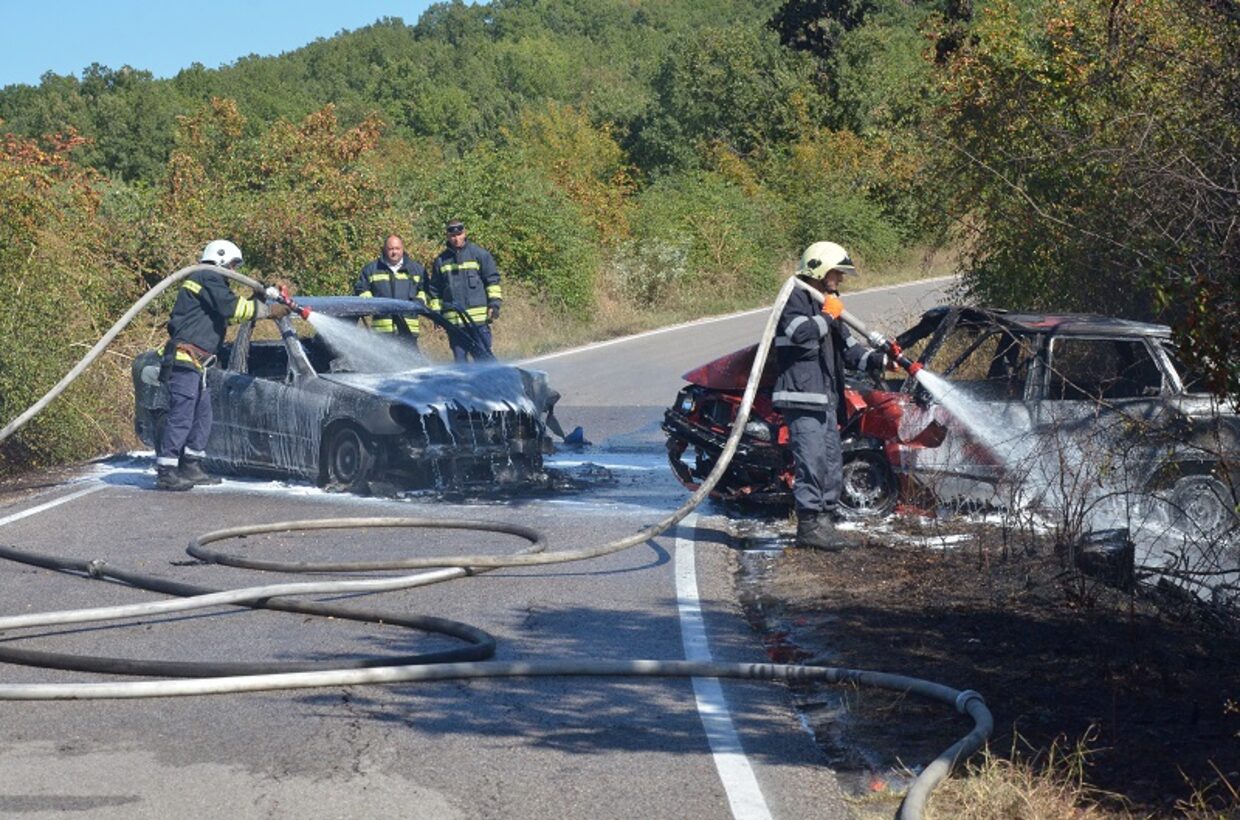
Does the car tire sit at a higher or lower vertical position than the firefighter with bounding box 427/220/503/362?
lower

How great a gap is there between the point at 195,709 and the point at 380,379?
19.4ft

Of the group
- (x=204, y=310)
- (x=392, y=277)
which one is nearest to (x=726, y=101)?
(x=392, y=277)

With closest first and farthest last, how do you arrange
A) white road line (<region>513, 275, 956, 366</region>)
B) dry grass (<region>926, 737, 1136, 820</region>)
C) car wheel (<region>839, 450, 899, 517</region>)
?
dry grass (<region>926, 737, 1136, 820</region>) < car wheel (<region>839, 450, 899, 517</region>) < white road line (<region>513, 275, 956, 366</region>)

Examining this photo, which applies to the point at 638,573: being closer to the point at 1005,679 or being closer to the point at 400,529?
the point at 400,529

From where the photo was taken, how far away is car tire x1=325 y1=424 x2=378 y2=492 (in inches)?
469

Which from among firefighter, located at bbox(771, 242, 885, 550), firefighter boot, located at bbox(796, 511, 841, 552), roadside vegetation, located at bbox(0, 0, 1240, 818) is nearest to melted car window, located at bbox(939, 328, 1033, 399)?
firefighter, located at bbox(771, 242, 885, 550)

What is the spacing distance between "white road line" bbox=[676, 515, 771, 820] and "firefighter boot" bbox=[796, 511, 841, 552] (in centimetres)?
91

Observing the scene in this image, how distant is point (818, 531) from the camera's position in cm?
970

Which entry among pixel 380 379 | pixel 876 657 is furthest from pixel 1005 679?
pixel 380 379

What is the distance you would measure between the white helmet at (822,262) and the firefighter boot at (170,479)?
5.23 meters

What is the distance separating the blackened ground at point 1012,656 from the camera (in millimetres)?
5727

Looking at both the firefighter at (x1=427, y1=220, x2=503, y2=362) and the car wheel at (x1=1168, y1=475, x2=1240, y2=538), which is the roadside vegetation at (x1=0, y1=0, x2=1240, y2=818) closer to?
the car wheel at (x1=1168, y1=475, x2=1240, y2=538)

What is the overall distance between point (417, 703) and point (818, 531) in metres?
3.85

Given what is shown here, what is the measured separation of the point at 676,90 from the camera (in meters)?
50.2
